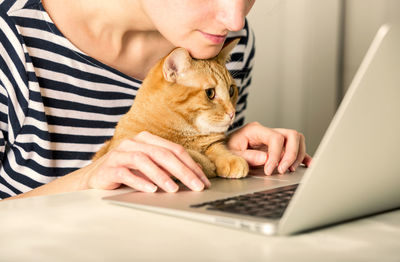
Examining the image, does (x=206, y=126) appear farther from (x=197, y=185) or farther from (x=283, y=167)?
(x=197, y=185)

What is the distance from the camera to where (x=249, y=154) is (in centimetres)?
108

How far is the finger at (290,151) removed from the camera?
3.38 feet

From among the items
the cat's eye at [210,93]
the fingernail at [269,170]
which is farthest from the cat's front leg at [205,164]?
the cat's eye at [210,93]

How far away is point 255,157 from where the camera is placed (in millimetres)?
1068

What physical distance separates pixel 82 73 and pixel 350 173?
98 cm

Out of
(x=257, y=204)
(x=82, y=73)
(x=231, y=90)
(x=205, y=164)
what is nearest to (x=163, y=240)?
(x=257, y=204)

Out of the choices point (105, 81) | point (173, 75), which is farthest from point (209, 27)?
point (105, 81)

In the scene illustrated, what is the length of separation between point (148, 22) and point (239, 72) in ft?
1.49

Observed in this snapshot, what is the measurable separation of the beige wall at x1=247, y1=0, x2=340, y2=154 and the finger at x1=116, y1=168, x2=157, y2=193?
1.92 meters

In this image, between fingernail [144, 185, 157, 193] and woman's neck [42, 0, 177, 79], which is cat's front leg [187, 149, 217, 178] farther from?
woman's neck [42, 0, 177, 79]

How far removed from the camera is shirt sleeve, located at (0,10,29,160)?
118 centimetres

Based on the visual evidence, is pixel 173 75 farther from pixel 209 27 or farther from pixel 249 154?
pixel 249 154

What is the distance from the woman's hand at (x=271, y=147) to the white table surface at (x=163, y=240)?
0.40 meters

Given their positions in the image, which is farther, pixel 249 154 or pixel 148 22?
pixel 148 22
